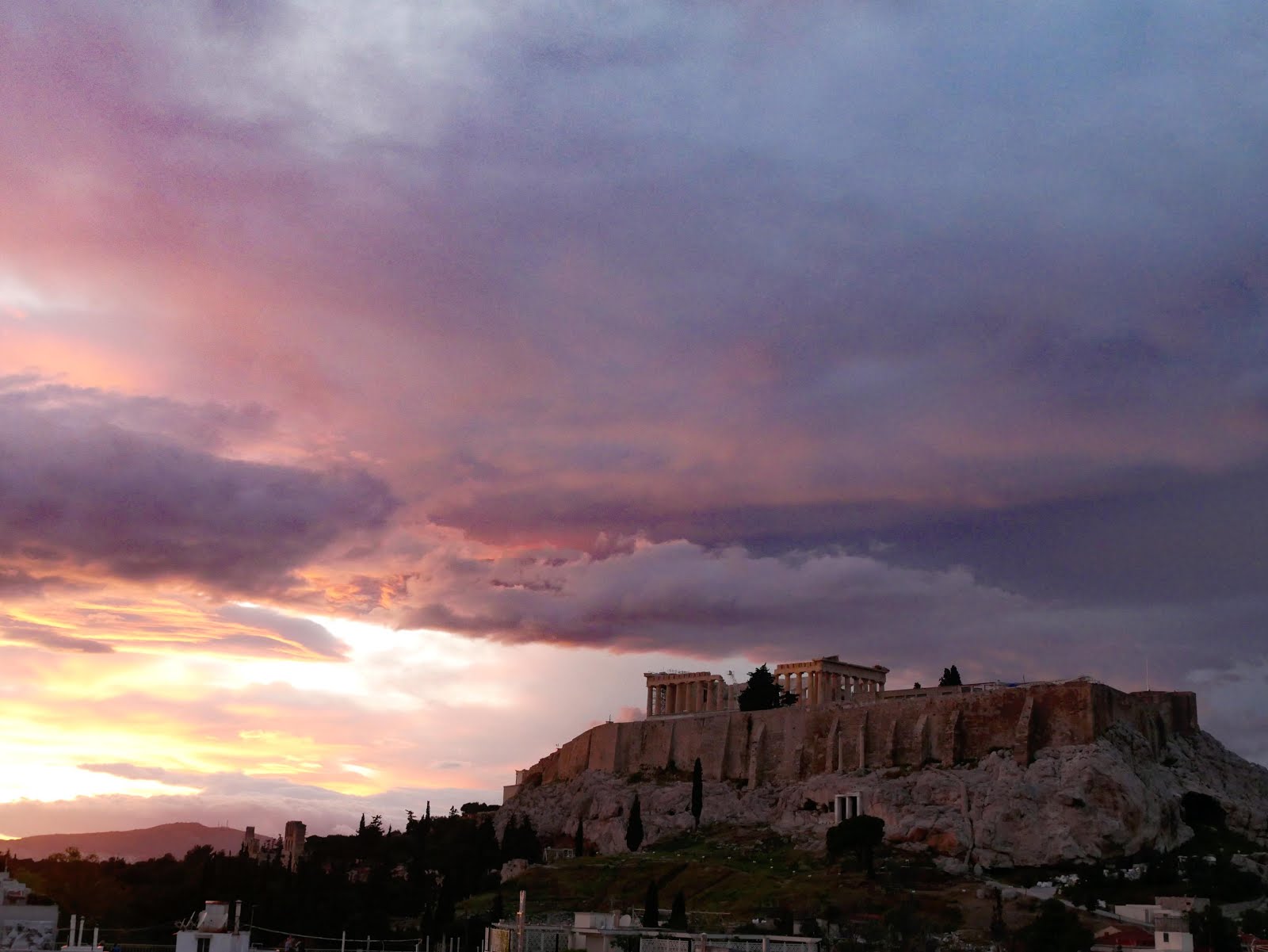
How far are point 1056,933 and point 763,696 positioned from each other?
159 feet

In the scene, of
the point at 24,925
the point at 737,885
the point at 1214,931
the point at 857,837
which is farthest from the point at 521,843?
the point at 24,925

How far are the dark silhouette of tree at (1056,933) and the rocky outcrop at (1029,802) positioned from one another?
16.1m

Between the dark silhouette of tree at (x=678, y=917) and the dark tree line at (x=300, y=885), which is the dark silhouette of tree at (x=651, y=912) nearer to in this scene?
the dark silhouette of tree at (x=678, y=917)

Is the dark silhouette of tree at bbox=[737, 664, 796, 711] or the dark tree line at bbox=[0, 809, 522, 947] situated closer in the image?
the dark tree line at bbox=[0, 809, 522, 947]

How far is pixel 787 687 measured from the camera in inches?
4107

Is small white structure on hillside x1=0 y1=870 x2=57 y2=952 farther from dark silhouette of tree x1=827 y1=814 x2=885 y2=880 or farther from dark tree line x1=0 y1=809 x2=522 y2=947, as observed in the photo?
dark silhouette of tree x1=827 y1=814 x2=885 y2=880

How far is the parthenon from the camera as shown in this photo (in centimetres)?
10088

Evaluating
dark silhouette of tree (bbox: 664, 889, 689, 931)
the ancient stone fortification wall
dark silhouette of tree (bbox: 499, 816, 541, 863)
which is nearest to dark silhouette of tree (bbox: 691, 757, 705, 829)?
the ancient stone fortification wall

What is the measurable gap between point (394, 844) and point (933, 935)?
54.4 m

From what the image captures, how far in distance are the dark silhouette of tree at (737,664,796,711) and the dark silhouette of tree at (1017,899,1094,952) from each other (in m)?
44.8

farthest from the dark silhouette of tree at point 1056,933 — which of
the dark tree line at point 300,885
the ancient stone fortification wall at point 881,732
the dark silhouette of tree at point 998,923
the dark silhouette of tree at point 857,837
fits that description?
the dark tree line at point 300,885

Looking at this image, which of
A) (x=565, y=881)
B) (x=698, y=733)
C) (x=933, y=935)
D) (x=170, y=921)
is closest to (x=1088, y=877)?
(x=933, y=935)

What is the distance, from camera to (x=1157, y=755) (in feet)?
262

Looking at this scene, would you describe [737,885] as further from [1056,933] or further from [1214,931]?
[1214,931]
